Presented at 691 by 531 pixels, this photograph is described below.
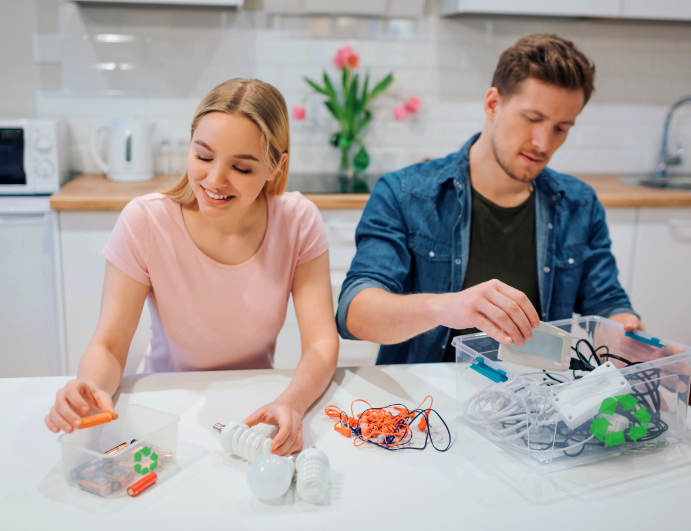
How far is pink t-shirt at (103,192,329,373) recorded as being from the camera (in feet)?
4.01

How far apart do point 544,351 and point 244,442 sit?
482 mm

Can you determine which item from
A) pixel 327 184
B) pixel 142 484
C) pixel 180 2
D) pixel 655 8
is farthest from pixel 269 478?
pixel 655 8

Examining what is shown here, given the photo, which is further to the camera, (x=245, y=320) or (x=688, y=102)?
(x=688, y=102)

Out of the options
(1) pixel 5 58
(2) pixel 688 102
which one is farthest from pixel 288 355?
(2) pixel 688 102

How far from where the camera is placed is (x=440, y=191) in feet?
4.90

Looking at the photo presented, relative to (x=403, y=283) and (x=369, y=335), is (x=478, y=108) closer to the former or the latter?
(x=403, y=283)

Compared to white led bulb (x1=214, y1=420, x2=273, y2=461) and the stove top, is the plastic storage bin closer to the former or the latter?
white led bulb (x1=214, y1=420, x2=273, y2=461)

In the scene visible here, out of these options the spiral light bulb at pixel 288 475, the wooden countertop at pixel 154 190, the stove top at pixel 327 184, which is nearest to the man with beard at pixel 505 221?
the spiral light bulb at pixel 288 475

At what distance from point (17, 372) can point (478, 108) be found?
7.33 feet

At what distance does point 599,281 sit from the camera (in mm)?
1507

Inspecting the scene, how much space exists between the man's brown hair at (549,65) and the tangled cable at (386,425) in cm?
79

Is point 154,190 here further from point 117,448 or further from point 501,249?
point 117,448

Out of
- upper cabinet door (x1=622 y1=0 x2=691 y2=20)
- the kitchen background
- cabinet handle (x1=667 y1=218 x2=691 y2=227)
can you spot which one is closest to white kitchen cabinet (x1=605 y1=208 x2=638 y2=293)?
the kitchen background

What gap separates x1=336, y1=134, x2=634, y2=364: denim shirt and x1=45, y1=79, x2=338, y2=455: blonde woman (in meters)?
0.18
